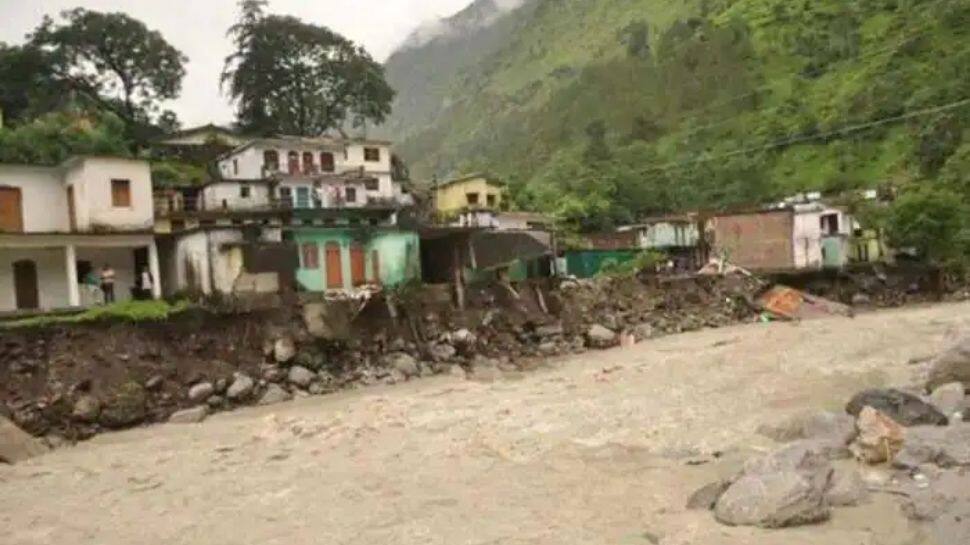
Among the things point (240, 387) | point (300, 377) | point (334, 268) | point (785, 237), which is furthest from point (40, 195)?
point (785, 237)

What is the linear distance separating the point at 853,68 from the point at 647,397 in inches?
3292

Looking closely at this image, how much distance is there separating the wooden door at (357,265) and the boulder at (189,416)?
11.0 m

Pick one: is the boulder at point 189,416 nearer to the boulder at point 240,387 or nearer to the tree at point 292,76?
the boulder at point 240,387

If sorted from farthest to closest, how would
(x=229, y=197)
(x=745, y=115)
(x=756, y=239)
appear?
(x=745, y=115)
(x=756, y=239)
(x=229, y=197)

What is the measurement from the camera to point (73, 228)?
33062 millimetres

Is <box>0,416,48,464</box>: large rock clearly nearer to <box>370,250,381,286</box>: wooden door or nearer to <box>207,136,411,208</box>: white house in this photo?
<box>370,250,381,286</box>: wooden door

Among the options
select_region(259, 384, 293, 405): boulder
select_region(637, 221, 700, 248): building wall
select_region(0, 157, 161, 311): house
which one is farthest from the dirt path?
select_region(637, 221, 700, 248): building wall

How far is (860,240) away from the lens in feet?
184

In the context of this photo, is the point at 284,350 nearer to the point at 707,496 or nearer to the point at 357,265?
the point at 357,265

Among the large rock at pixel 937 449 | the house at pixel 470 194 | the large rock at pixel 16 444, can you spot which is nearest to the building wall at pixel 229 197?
the house at pixel 470 194

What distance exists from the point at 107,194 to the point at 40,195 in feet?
9.10

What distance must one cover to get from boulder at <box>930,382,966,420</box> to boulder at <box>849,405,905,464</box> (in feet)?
6.17

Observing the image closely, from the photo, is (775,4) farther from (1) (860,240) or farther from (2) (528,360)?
(2) (528,360)

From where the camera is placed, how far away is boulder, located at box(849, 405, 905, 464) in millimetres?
13133
